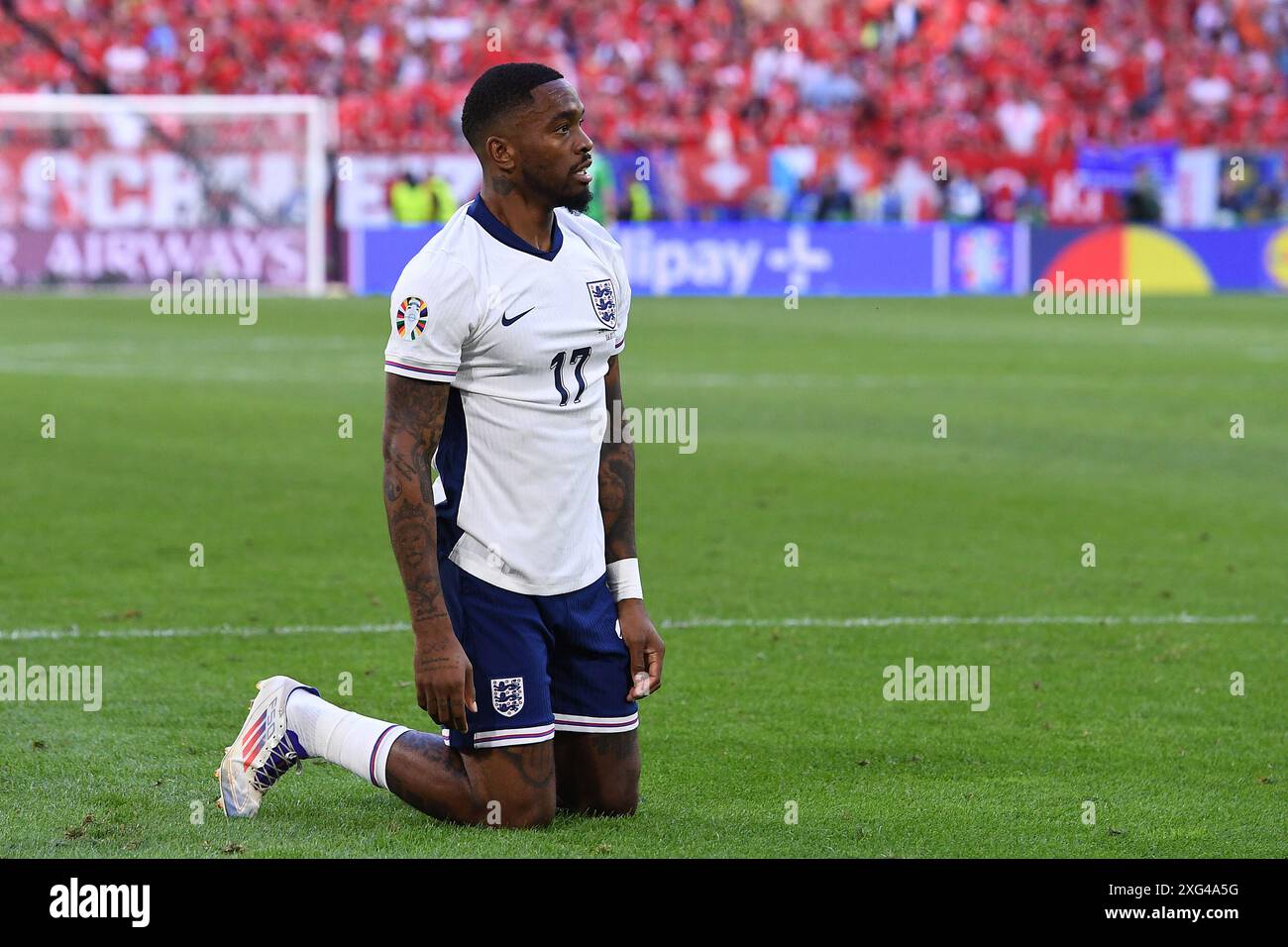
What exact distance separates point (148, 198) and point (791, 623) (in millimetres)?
22958

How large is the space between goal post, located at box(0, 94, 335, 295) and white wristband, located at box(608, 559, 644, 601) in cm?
2404

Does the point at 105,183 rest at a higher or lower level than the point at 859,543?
higher

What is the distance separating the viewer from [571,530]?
15.9ft

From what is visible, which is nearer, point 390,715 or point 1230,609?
point 390,715

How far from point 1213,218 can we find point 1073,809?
2757 cm

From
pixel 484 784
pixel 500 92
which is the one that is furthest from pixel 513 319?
pixel 484 784

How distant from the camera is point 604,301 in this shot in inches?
192

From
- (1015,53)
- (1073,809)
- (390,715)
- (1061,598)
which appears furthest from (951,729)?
(1015,53)

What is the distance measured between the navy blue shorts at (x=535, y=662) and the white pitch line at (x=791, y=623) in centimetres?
268

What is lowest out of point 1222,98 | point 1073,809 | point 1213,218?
point 1073,809

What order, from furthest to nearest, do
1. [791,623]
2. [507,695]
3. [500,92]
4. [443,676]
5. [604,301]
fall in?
1. [791,623]
2. [604,301]
3. [507,695]
4. [500,92]
5. [443,676]

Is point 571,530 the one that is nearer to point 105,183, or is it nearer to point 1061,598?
point 1061,598

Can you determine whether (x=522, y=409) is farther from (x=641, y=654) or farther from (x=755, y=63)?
(x=755, y=63)

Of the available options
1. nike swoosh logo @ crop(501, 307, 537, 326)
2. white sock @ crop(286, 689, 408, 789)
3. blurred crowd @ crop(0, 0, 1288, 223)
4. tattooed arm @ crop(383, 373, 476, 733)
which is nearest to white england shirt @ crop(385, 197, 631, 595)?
nike swoosh logo @ crop(501, 307, 537, 326)
